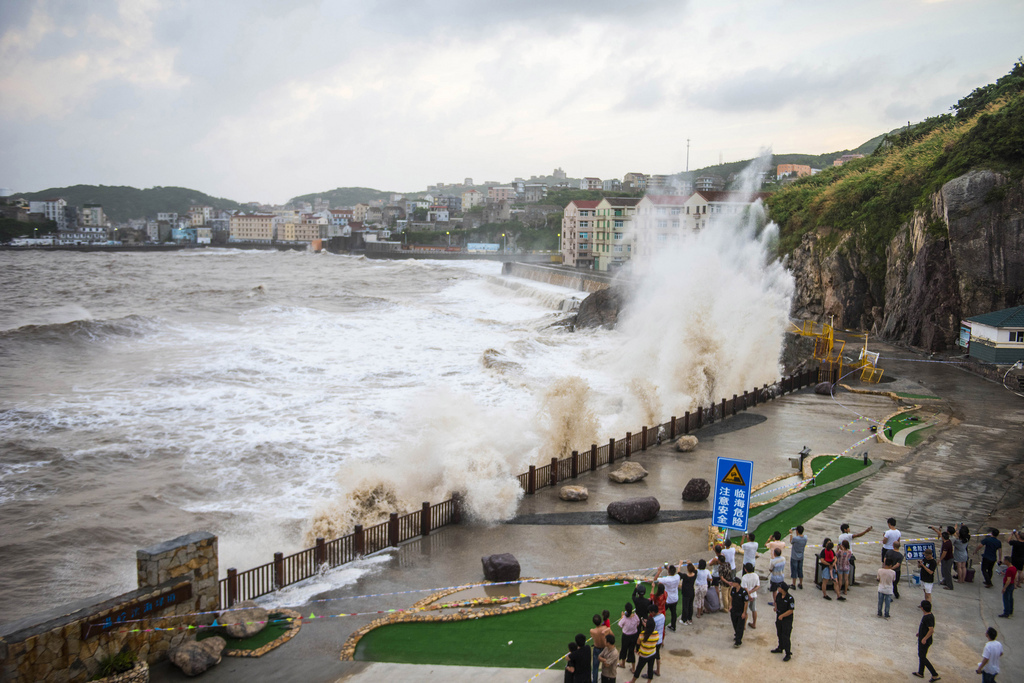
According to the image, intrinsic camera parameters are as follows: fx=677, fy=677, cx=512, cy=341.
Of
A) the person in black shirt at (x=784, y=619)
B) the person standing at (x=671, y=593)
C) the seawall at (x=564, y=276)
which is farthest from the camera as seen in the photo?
the seawall at (x=564, y=276)

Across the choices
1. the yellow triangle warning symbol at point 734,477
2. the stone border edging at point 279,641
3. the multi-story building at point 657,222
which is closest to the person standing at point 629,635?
the yellow triangle warning symbol at point 734,477

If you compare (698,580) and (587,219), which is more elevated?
(587,219)

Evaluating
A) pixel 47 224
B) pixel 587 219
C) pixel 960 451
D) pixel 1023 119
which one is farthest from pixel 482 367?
pixel 47 224

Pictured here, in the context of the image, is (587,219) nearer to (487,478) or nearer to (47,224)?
(487,478)

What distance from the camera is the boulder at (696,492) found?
50.3 ft

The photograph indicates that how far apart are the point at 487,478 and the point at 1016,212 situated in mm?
27731

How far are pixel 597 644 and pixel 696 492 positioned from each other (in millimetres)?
8642

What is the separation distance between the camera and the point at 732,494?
10.9 meters

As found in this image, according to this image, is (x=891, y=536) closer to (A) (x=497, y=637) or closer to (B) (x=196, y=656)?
(A) (x=497, y=637)

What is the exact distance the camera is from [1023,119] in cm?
3091

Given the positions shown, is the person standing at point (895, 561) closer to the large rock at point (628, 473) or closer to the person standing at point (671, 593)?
the person standing at point (671, 593)

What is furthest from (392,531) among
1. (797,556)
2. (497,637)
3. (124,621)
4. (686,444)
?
(686,444)

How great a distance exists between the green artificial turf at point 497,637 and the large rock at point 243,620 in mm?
1571

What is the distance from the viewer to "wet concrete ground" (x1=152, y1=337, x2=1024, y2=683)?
327 inches
